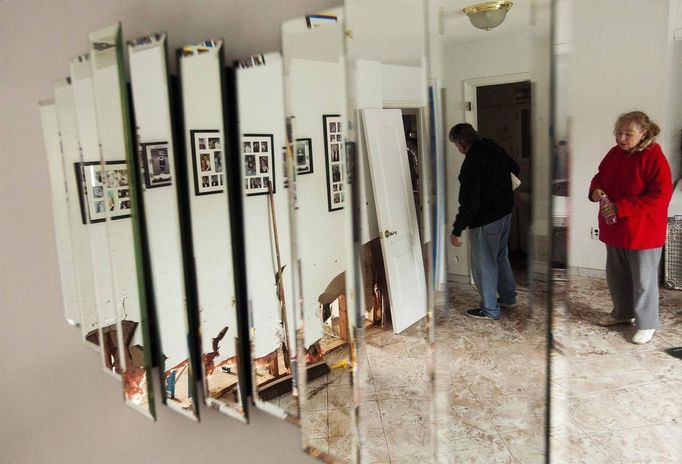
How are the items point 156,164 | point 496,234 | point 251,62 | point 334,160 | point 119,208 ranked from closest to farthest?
point 496,234 → point 334,160 → point 251,62 → point 156,164 → point 119,208

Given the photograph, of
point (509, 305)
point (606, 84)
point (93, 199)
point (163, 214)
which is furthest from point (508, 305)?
point (93, 199)

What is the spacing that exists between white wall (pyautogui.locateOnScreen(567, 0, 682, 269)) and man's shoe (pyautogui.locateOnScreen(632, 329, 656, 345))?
6 centimetres

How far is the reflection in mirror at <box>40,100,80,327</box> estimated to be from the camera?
4.30ft

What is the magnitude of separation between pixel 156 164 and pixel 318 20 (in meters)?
0.44

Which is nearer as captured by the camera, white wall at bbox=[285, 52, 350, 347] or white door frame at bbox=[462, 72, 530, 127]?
white door frame at bbox=[462, 72, 530, 127]

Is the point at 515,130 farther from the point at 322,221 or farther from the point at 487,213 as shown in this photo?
the point at 322,221

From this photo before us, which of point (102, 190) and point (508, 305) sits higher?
point (102, 190)

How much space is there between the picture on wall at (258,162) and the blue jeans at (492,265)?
0.35 m

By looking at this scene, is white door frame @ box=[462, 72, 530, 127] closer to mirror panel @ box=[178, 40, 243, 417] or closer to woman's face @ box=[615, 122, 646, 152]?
woman's face @ box=[615, 122, 646, 152]

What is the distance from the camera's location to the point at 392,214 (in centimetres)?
61

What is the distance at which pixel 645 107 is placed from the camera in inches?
15.8

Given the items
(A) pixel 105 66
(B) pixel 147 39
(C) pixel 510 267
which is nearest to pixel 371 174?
(C) pixel 510 267

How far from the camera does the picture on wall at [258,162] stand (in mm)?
761

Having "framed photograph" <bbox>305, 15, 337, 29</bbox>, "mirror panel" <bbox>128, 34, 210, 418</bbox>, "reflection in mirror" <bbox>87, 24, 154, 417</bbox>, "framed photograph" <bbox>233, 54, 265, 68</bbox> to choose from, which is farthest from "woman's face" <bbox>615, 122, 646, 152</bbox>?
"reflection in mirror" <bbox>87, 24, 154, 417</bbox>
